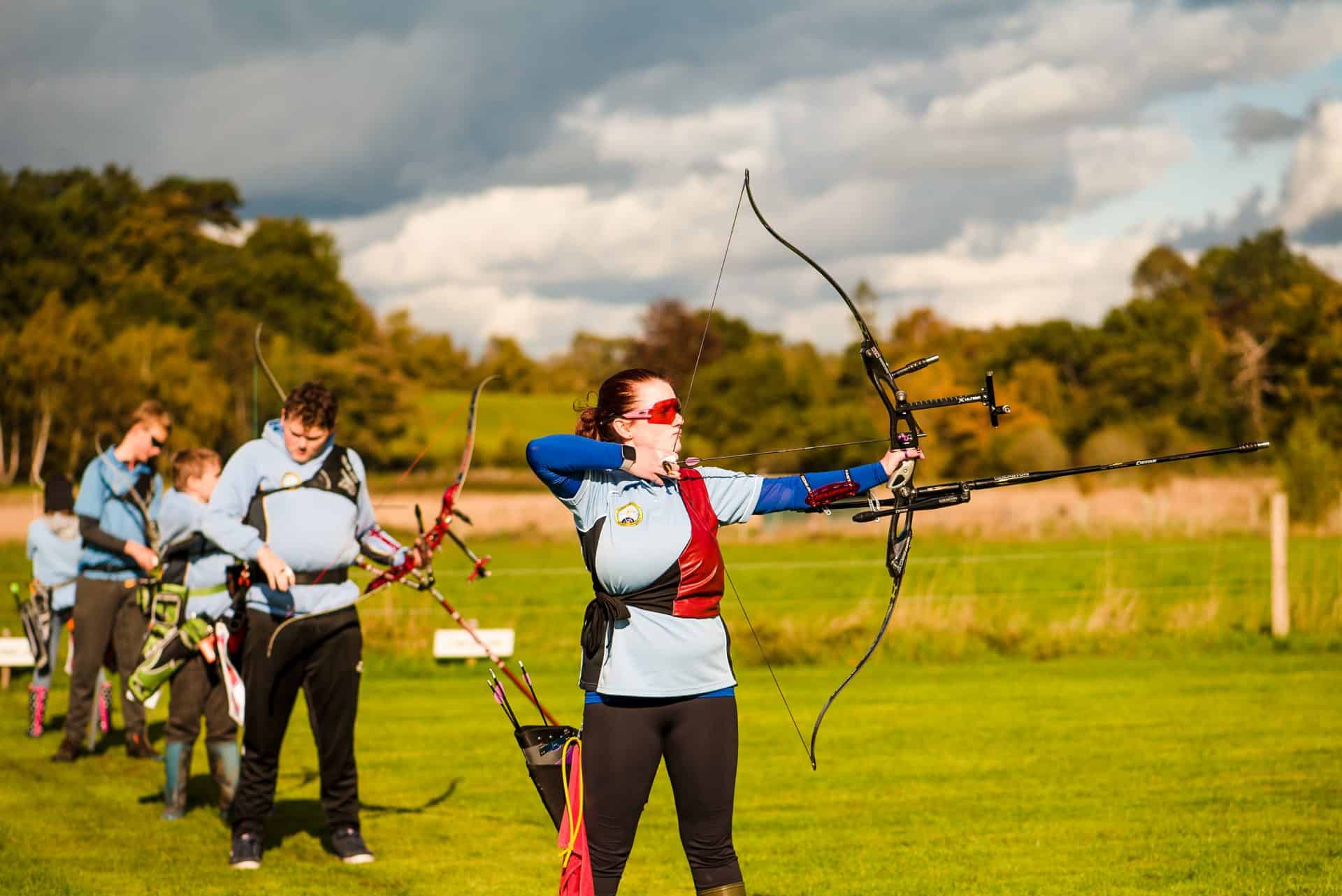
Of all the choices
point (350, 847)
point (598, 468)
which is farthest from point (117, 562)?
point (598, 468)

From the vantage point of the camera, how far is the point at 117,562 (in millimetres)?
9234

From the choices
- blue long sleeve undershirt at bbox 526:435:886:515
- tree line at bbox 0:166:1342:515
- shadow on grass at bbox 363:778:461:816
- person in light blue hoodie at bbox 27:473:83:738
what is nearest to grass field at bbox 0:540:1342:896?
shadow on grass at bbox 363:778:461:816

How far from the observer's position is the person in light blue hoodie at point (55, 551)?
399 inches

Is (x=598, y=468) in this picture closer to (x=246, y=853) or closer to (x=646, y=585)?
(x=646, y=585)

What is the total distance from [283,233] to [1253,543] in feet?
205

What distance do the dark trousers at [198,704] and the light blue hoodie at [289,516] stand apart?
1.30m

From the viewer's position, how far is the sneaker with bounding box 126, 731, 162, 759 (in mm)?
9562

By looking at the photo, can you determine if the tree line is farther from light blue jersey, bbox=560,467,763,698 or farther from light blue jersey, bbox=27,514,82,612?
light blue jersey, bbox=560,467,763,698

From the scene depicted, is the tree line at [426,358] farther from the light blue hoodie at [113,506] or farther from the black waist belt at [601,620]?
the black waist belt at [601,620]

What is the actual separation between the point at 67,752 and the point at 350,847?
3966mm

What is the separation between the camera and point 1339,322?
202 feet

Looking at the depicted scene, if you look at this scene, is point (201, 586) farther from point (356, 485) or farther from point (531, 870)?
point (531, 870)

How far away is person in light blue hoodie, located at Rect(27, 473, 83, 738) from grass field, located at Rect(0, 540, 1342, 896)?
2.95 feet

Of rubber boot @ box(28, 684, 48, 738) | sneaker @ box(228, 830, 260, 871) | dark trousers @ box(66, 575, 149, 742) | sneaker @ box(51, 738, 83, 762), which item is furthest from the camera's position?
rubber boot @ box(28, 684, 48, 738)
